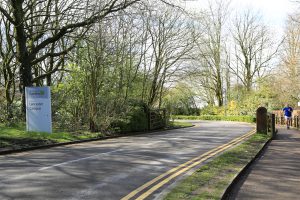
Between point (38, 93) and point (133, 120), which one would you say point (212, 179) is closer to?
point (38, 93)

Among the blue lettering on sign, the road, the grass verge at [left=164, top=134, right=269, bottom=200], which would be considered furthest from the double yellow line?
the blue lettering on sign

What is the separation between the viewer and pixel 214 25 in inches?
2359

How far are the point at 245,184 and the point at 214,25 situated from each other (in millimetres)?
53492

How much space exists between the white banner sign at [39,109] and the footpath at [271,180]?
32.3 ft

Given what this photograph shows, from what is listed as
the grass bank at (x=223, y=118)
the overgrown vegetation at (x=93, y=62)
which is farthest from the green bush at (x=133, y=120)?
the grass bank at (x=223, y=118)

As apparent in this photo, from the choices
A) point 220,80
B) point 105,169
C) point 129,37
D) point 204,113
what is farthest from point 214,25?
point 105,169

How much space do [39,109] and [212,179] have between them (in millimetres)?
11741

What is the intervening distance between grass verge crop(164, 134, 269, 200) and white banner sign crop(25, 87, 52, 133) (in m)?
9.24

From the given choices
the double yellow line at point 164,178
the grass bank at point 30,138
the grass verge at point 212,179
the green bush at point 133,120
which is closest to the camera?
the grass verge at point 212,179

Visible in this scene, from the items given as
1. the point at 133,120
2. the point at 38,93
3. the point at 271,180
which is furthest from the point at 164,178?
the point at 133,120

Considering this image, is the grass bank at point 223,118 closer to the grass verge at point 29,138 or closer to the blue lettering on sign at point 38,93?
the grass verge at point 29,138

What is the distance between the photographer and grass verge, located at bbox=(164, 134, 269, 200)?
6.96 metres

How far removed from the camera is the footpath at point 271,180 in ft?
24.7

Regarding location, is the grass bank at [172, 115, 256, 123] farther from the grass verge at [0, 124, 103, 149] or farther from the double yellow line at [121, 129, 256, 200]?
the double yellow line at [121, 129, 256, 200]
